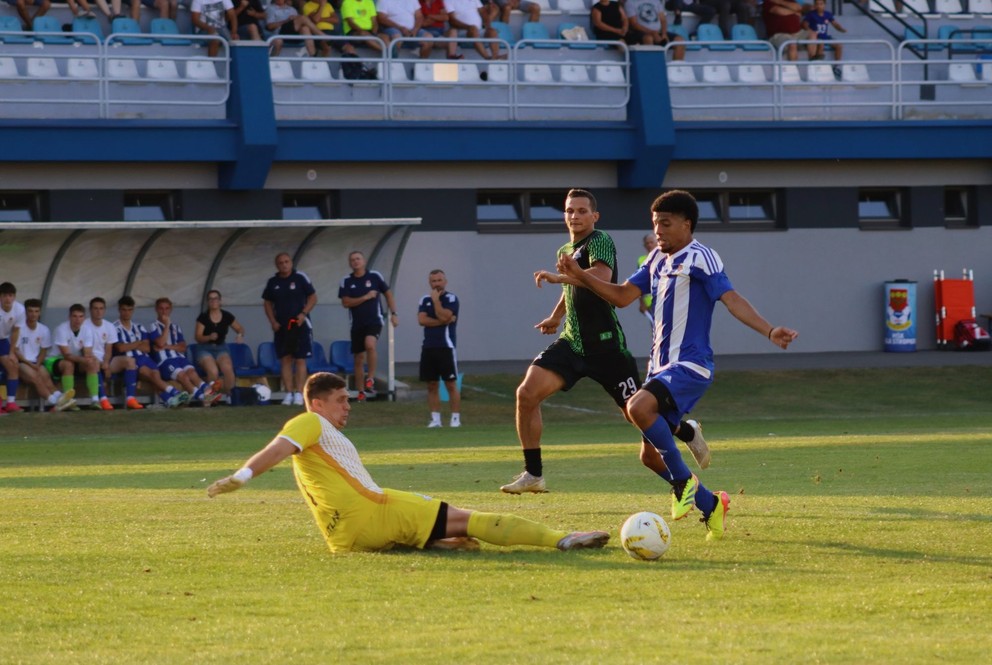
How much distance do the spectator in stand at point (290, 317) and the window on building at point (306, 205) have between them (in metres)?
5.18

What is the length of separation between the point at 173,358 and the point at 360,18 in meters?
8.08

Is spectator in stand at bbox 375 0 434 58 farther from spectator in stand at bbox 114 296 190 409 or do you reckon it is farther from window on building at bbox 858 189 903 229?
window on building at bbox 858 189 903 229

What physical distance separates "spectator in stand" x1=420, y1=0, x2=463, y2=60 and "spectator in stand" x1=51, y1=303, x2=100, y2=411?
9.69m

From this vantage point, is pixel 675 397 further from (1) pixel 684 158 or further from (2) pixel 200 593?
(1) pixel 684 158

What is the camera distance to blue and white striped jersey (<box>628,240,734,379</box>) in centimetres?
903

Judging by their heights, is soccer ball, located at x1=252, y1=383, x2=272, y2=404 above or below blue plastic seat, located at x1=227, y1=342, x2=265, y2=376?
below

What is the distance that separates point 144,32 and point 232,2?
157 centimetres

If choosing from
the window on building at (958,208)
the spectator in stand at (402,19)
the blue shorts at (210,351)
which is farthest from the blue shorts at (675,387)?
the window on building at (958,208)

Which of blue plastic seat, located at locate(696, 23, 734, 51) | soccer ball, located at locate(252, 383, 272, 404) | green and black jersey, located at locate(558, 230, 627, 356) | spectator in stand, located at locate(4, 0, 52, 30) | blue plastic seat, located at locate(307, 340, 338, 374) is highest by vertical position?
spectator in stand, located at locate(4, 0, 52, 30)

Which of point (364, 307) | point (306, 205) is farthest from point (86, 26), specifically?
point (364, 307)

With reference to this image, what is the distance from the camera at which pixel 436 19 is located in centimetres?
2878

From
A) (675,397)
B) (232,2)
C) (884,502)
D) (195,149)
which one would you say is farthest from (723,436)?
(232,2)

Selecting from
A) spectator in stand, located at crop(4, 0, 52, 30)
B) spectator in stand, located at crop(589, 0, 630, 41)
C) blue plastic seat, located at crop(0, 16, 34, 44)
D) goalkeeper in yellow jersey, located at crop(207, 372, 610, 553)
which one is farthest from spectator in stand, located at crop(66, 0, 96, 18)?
goalkeeper in yellow jersey, located at crop(207, 372, 610, 553)

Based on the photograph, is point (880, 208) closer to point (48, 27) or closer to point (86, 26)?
point (86, 26)
